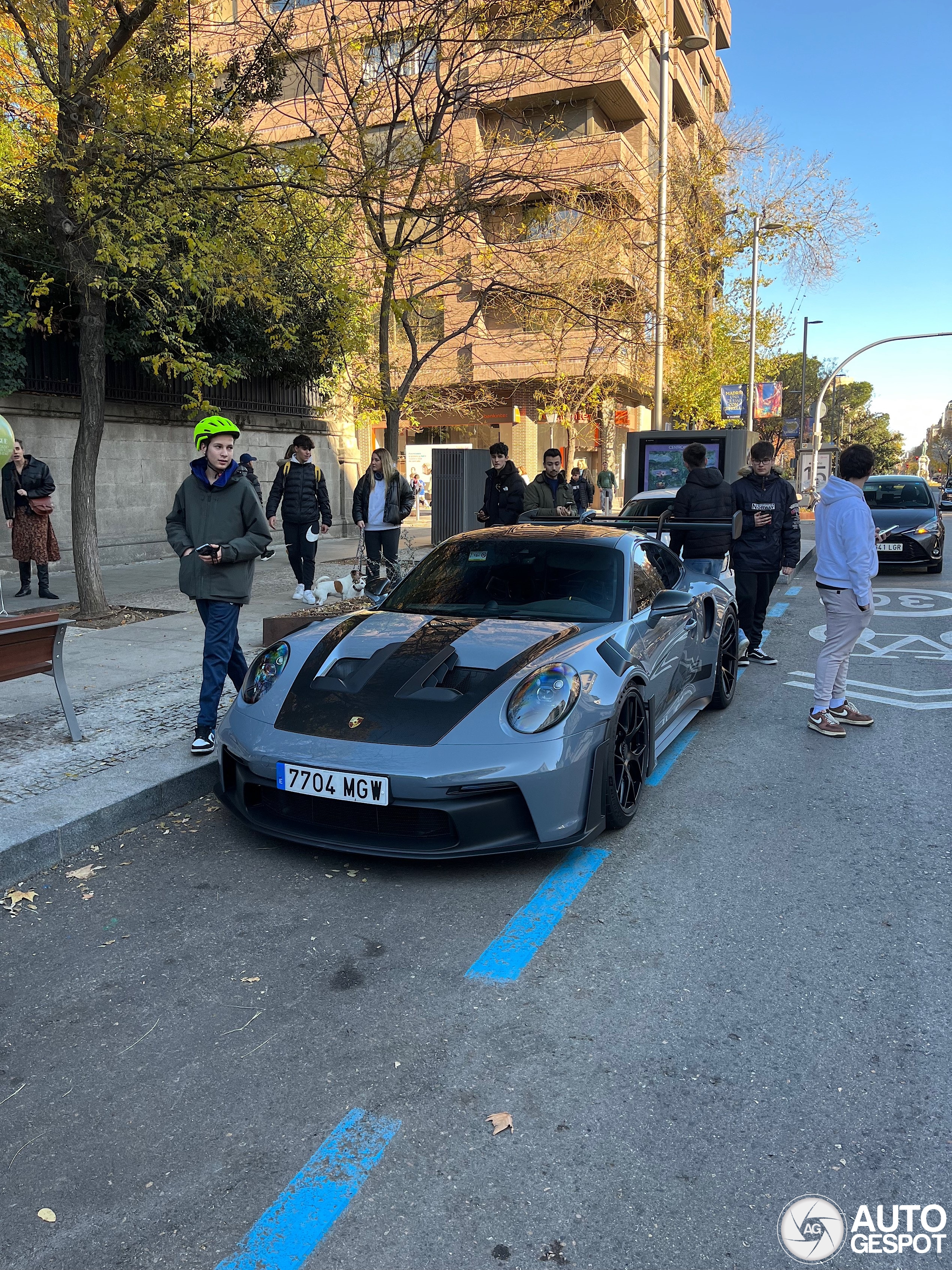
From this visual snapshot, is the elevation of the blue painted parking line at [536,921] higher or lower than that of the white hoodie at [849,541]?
lower

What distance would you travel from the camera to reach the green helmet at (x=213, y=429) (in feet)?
16.9

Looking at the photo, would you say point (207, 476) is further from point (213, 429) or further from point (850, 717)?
point (850, 717)

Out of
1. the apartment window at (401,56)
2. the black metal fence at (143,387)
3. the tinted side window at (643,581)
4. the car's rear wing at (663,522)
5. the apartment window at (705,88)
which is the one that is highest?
the apartment window at (705,88)

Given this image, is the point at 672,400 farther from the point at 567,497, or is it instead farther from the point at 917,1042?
the point at 917,1042

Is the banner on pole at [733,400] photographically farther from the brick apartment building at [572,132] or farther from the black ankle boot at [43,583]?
the black ankle boot at [43,583]

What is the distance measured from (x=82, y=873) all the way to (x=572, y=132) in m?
31.3

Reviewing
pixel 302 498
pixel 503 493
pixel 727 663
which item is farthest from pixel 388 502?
pixel 727 663

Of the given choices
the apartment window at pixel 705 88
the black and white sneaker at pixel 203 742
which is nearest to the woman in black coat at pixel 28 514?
the black and white sneaker at pixel 203 742

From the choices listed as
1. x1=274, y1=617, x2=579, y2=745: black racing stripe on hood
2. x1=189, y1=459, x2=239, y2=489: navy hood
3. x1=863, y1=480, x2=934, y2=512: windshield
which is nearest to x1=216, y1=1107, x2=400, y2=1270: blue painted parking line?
x1=274, y1=617, x2=579, y2=745: black racing stripe on hood

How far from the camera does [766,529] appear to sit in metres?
7.89

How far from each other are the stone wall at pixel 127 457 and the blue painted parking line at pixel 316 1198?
11975 millimetres

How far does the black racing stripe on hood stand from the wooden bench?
174 cm

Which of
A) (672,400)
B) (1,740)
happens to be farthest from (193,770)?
(672,400)

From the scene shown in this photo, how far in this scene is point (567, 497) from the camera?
1080 centimetres
